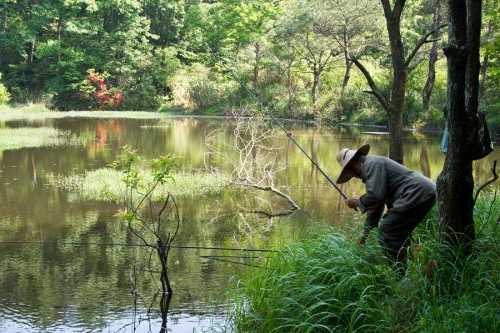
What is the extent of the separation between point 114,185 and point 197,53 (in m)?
32.5

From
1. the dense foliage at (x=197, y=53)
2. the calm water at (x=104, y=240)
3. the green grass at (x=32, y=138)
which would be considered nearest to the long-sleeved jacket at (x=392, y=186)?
the calm water at (x=104, y=240)

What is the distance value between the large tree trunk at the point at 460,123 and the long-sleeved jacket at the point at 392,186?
0.16m

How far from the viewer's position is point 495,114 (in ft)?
68.5

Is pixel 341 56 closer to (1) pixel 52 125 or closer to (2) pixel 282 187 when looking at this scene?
(1) pixel 52 125

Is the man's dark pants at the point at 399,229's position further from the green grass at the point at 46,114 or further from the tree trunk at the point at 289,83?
the green grass at the point at 46,114

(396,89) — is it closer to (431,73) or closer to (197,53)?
(431,73)

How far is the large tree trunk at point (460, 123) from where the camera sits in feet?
13.8

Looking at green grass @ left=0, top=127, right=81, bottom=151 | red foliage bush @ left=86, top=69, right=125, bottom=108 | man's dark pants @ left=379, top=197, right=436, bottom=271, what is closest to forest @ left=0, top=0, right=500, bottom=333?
man's dark pants @ left=379, top=197, right=436, bottom=271

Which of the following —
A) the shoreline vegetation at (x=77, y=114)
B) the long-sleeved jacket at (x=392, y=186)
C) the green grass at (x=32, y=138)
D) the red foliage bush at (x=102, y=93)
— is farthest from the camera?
the red foliage bush at (x=102, y=93)

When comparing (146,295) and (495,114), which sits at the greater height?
(495,114)

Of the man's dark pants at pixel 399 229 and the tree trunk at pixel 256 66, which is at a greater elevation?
the tree trunk at pixel 256 66

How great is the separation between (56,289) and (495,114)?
1734 centimetres

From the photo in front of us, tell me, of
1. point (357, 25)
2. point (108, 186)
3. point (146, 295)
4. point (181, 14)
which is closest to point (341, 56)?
point (357, 25)

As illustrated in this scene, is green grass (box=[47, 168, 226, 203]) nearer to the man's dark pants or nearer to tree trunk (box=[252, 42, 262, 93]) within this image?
the man's dark pants
